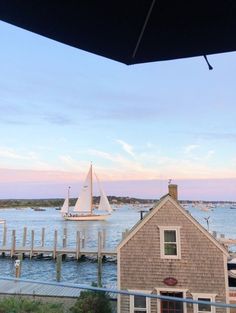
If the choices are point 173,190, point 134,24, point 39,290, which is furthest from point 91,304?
point 134,24

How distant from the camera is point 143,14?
2312 millimetres

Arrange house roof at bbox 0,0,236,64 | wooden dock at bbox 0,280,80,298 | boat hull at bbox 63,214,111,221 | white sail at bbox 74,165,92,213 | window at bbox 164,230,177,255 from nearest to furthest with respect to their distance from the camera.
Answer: house roof at bbox 0,0,236,64, window at bbox 164,230,177,255, wooden dock at bbox 0,280,80,298, white sail at bbox 74,165,92,213, boat hull at bbox 63,214,111,221

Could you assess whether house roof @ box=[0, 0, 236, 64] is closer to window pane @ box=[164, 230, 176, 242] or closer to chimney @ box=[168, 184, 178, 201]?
window pane @ box=[164, 230, 176, 242]

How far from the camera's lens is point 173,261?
1330 cm

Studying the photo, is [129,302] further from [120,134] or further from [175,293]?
[120,134]

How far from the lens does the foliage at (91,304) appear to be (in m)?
11.7

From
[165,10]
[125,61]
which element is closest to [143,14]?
[165,10]

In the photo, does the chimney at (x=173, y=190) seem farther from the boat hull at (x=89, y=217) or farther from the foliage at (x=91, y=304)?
the boat hull at (x=89, y=217)

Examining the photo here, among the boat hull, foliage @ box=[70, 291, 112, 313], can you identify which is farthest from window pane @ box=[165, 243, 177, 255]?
the boat hull

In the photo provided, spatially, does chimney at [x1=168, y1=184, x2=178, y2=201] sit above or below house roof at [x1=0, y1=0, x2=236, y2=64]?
below

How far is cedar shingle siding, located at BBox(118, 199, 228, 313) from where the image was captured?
12836 mm

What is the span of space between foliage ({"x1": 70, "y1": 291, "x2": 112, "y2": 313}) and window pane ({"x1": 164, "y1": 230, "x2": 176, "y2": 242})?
343 centimetres

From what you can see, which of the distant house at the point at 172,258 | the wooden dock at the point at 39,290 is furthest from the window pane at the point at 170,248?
the wooden dock at the point at 39,290

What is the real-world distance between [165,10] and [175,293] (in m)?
12.8
